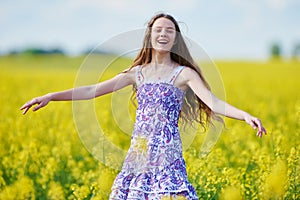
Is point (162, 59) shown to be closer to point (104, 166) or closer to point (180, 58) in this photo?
point (180, 58)

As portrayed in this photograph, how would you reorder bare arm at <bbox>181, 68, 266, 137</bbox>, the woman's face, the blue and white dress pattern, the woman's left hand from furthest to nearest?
the woman's face < the blue and white dress pattern < bare arm at <bbox>181, 68, 266, 137</bbox> < the woman's left hand

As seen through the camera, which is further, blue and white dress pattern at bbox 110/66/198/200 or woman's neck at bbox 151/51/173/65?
woman's neck at bbox 151/51/173/65

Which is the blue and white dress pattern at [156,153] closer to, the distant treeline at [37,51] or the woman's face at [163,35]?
the woman's face at [163,35]

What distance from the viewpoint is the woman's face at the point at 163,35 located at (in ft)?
13.8

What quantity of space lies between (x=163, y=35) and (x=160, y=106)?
0.47m

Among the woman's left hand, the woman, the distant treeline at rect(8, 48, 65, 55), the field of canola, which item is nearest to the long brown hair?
the woman

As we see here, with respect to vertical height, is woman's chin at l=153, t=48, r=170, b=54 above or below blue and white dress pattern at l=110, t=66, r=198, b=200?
above

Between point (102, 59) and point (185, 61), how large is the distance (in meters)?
1.16

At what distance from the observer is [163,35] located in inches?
165

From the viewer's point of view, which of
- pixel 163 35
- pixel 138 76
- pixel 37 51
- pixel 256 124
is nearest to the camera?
pixel 256 124

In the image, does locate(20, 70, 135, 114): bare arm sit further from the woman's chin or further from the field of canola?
the field of canola

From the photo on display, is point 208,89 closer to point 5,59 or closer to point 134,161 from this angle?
point 134,161

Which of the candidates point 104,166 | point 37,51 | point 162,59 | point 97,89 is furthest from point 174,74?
point 37,51

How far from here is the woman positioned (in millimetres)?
3949
